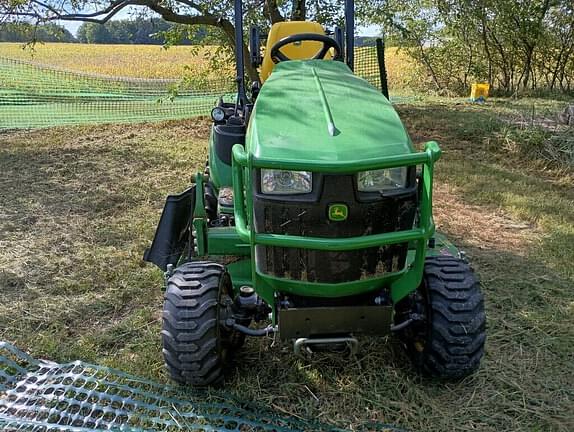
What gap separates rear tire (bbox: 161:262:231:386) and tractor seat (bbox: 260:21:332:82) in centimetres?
206

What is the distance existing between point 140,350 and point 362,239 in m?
1.53

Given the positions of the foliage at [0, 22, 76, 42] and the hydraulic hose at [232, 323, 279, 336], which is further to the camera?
the foliage at [0, 22, 76, 42]

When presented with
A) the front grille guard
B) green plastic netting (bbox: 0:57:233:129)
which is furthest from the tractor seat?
green plastic netting (bbox: 0:57:233:129)

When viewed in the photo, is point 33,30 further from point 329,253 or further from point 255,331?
point 329,253

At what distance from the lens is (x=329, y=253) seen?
232cm

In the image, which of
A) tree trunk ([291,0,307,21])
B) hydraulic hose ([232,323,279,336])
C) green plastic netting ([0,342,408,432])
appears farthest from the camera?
tree trunk ([291,0,307,21])

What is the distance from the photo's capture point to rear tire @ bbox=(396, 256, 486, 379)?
2584 mm

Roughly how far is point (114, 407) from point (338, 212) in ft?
4.46

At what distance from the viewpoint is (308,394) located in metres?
2.77

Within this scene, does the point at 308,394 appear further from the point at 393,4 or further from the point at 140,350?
the point at 393,4

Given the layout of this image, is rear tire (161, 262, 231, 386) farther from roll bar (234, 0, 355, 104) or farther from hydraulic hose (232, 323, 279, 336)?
roll bar (234, 0, 355, 104)

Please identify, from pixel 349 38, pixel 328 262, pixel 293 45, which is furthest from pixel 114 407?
pixel 349 38

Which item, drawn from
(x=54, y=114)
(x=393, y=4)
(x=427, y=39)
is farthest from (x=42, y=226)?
(x=427, y=39)

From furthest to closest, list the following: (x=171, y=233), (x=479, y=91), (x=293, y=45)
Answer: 1. (x=479, y=91)
2. (x=293, y=45)
3. (x=171, y=233)
